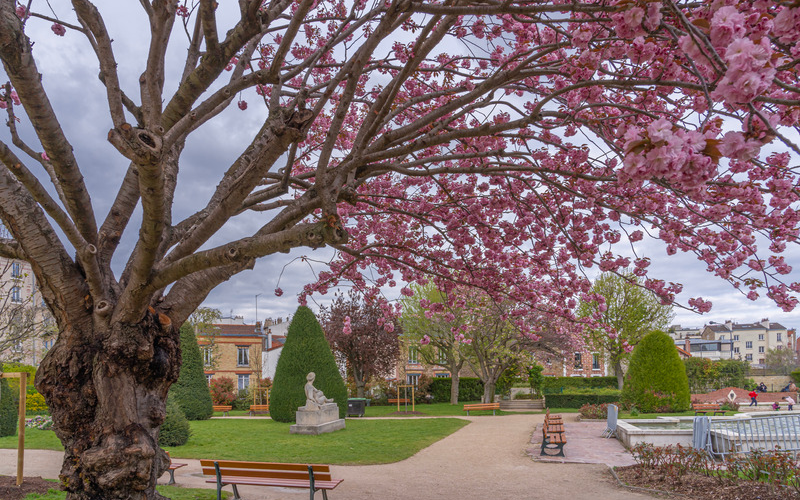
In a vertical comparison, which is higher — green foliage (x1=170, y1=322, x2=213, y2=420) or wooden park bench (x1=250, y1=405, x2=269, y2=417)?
green foliage (x1=170, y1=322, x2=213, y2=420)

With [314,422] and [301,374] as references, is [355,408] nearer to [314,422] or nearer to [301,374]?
[301,374]

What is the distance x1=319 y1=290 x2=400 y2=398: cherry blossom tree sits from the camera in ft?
91.0

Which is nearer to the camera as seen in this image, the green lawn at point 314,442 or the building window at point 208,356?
the green lawn at point 314,442

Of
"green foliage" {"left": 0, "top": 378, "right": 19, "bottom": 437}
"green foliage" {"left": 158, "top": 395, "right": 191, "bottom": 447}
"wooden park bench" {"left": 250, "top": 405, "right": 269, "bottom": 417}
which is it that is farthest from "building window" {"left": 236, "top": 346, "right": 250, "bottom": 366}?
"green foliage" {"left": 158, "top": 395, "right": 191, "bottom": 447}

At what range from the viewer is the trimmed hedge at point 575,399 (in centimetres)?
2548

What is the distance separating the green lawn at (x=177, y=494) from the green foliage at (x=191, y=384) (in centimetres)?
1152

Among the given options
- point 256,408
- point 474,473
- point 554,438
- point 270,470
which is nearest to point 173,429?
point 270,470

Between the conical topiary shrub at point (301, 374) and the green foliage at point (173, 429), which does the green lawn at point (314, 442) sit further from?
the conical topiary shrub at point (301, 374)

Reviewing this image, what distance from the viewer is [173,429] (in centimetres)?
1302

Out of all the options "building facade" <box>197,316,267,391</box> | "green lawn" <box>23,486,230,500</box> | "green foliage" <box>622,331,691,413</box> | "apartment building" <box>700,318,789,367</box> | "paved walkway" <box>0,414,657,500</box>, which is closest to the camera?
"green lawn" <box>23,486,230,500</box>

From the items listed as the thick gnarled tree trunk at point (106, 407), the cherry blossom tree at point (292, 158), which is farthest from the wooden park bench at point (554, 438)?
the thick gnarled tree trunk at point (106, 407)

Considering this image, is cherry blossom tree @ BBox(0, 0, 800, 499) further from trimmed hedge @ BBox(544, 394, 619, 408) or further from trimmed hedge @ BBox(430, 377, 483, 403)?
trimmed hedge @ BBox(430, 377, 483, 403)

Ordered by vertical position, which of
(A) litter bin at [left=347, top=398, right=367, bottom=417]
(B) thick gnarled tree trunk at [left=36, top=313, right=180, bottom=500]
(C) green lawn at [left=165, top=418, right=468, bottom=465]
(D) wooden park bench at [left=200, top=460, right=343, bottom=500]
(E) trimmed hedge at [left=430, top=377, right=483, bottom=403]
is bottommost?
(E) trimmed hedge at [left=430, top=377, right=483, bottom=403]

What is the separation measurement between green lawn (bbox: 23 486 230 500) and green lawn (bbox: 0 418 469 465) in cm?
289
